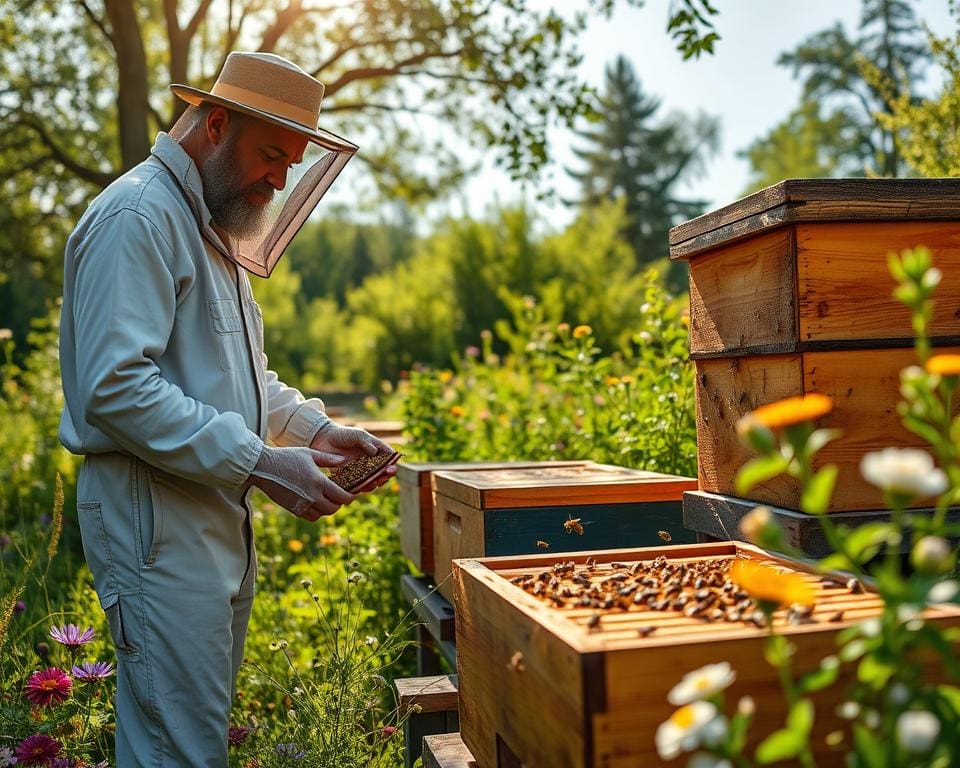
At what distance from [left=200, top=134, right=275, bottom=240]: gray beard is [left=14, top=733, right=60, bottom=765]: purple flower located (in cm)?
130

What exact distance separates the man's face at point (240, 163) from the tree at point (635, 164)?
39.1 metres

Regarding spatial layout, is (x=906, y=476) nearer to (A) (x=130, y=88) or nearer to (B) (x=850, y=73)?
(A) (x=130, y=88)

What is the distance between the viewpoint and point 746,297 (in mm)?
2232

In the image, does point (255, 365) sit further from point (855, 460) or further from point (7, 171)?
point (7, 171)

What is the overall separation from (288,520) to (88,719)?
379 centimetres

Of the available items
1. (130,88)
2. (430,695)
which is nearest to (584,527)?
(430,695)

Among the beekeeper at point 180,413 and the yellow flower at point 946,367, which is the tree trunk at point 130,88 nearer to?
the beekeeper at point 180,413

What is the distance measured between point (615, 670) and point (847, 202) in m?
1.23

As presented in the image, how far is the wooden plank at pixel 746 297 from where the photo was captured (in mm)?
2045

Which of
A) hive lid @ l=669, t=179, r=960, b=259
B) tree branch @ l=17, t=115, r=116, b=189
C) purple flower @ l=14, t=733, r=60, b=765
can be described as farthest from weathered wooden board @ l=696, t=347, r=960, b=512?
tree branch @ l=17, t=115, r=116, b=189

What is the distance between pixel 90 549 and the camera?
2.21m

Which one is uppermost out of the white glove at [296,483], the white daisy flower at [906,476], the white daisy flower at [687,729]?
the white daisy flower at [906,476]

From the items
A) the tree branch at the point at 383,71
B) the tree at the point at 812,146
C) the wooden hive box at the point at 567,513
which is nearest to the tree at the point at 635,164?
the tree at the point at 812,146

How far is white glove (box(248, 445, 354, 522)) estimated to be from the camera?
212 cm
